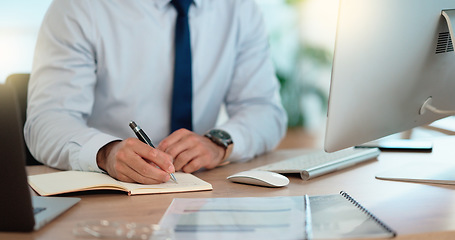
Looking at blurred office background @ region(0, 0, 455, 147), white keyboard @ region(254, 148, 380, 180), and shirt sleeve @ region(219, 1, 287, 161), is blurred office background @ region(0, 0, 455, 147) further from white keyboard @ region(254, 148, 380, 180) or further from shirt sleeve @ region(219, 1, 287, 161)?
white keyboard @ region(254, 148, 380, 180)

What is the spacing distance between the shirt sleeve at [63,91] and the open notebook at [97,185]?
0.08 m

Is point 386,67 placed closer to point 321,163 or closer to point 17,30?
point 321,163

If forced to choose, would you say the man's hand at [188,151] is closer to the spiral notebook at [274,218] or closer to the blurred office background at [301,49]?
the spiral notebook at [274,218]

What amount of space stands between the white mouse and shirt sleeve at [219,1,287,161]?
45cm

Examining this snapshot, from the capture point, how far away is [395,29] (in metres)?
1.01

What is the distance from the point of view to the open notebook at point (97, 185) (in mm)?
993

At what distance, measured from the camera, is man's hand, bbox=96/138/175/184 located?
1.04 metres

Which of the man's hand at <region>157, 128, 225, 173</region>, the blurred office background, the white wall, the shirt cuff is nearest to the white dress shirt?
the shirt cuff

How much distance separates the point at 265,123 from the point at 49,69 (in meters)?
0.67

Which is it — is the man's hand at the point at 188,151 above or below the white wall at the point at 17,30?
above

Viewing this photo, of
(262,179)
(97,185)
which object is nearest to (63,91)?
(97,185)

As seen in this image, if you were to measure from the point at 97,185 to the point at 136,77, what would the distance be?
25.5 inches

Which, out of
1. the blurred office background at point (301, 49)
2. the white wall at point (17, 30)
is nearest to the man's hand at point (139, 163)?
the white wall at point (17, 30)

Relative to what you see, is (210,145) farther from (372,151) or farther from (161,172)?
(372,151)
